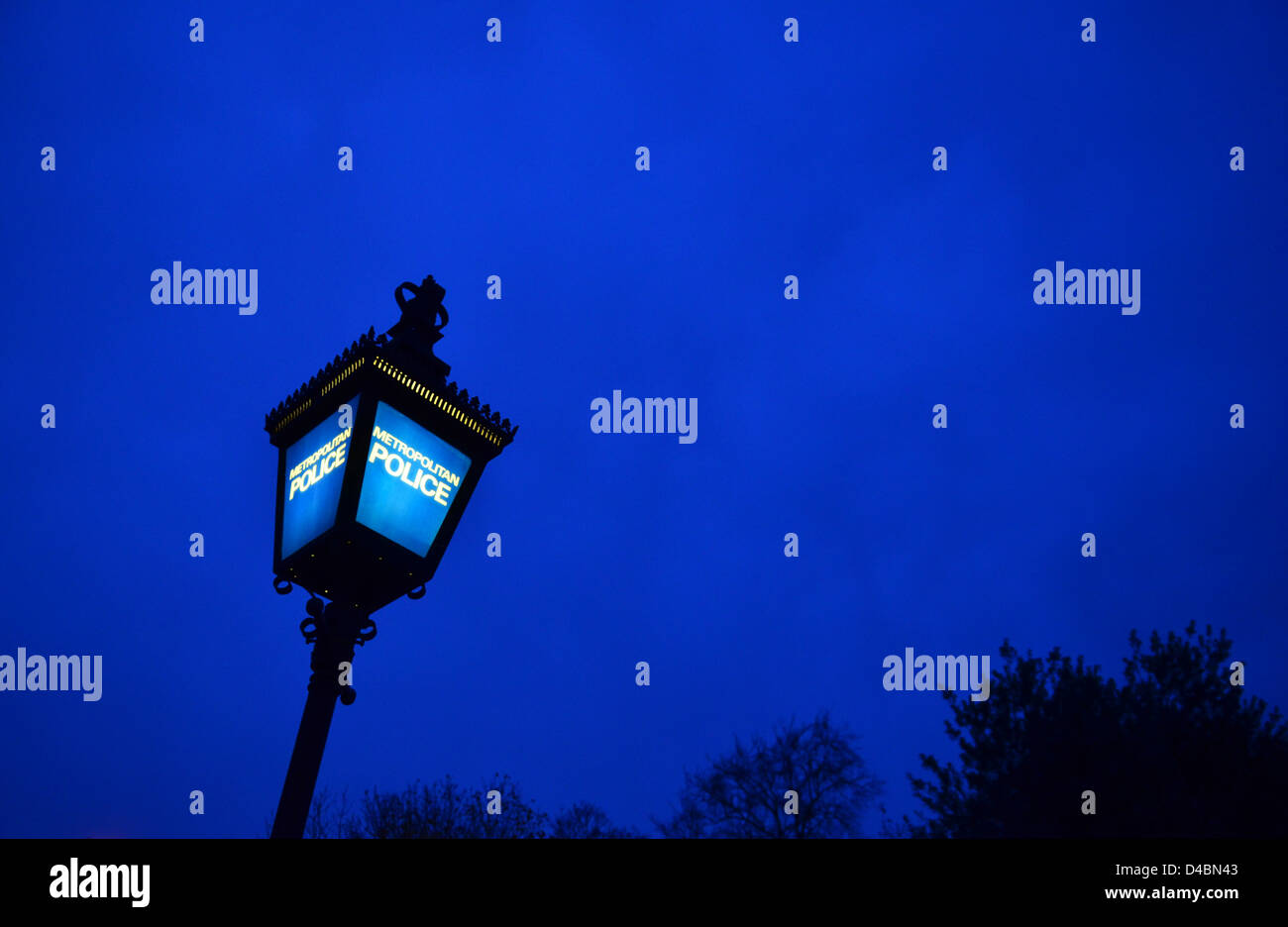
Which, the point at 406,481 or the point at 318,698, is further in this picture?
the point at 406,481

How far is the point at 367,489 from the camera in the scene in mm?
3793

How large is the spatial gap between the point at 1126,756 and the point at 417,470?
17290 millimetres

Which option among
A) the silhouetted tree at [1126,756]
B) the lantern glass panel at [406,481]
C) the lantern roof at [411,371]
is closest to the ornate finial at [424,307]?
the lantern roof at [411,371]

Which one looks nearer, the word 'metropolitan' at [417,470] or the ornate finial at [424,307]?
the word 'metropolitan' at [417,470]

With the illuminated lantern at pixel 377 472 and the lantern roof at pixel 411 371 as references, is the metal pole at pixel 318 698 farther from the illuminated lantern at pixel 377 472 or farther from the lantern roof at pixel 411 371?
the lantern roof at pixel 411 371

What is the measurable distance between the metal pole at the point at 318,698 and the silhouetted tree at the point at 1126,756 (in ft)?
53.9

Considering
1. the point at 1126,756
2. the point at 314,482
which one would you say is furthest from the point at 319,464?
the point at 1126,756

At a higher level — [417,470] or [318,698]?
[417,470]

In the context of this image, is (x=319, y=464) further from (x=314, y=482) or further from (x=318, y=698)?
(x=318, y=698)

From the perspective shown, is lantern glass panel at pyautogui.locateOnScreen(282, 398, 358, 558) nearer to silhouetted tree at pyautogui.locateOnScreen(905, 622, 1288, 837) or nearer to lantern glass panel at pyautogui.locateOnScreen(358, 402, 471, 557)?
lantern glass panel at pyautogui.locateOnScreen(358, 402, 471, 557)

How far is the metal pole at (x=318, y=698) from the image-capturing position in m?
3.36
